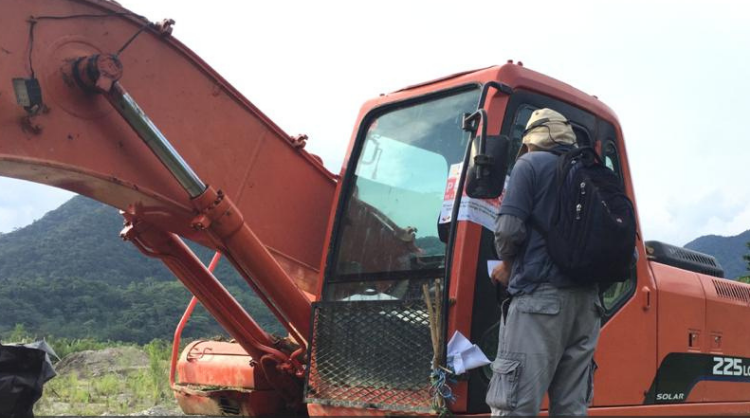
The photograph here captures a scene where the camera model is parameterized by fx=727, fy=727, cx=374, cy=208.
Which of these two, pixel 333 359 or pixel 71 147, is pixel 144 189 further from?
pixel 333 359

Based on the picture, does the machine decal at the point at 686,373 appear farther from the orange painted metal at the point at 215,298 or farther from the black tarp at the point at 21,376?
the black tarp at the point at 21,376

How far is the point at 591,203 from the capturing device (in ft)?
8.66

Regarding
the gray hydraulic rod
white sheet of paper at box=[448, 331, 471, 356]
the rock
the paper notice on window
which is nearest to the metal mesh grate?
white sheet of paper at box=[448, 331, 471, 356]

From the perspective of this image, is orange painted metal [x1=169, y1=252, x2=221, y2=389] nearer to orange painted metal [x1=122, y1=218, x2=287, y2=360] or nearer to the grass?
orange painted metal [x1=122, y1=218, x2=287, y2=360]

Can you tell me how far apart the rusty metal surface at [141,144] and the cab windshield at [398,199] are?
0.27 meters

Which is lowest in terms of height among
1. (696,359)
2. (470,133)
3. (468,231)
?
(696,359)

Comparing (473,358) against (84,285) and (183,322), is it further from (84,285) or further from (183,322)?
(84,285)

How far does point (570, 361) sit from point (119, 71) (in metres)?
2.22

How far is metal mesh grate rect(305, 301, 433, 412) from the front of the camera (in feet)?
10.8

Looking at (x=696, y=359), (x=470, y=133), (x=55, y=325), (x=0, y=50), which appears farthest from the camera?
(x=55, y=325)

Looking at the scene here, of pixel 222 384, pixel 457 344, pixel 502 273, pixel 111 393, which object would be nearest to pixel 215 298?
pixel 222 384

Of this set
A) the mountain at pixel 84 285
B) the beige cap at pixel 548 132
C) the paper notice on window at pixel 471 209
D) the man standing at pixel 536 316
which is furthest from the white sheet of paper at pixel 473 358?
the mountain at pixel 84 285

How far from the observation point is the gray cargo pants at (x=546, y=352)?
2.64 m

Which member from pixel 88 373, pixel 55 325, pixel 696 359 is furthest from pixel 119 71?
pixel 55 325
